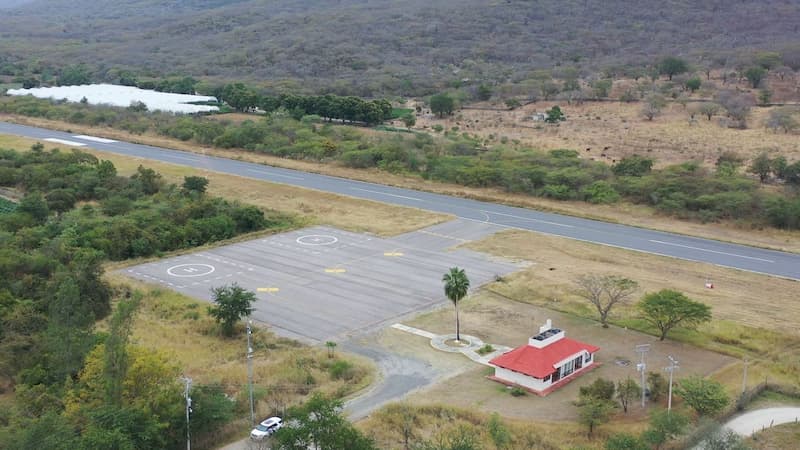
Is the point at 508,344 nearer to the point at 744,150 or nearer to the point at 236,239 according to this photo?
the point at 236,239

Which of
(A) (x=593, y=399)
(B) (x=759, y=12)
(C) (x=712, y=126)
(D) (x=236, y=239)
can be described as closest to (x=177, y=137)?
(D) (x=236, y=239)

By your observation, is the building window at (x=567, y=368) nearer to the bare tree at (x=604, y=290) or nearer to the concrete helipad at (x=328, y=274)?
the bare tree at (x=604, y=290)

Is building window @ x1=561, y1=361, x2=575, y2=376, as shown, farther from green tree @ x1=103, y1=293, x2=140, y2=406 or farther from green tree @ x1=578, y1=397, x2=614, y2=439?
green tree @ x1=103, y1=293, x2=140, y2=406

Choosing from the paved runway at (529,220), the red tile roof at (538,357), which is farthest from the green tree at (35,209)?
the red tile roof at (538,357)

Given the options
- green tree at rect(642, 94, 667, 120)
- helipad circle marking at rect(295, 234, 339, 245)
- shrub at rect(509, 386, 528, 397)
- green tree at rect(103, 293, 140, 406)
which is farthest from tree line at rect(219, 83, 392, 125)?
green tree at rect(103, 293, 140, 406)

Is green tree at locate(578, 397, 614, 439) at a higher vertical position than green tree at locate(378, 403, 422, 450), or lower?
higher

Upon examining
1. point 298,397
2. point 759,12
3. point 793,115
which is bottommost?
point 298,397
